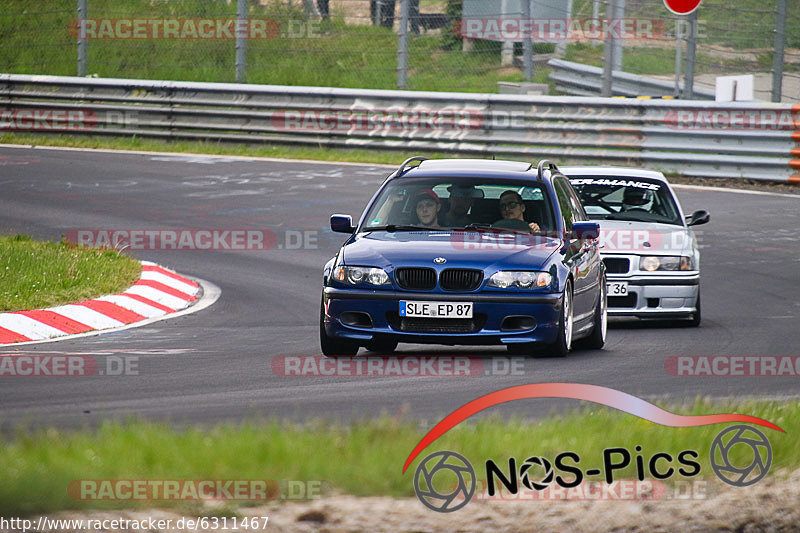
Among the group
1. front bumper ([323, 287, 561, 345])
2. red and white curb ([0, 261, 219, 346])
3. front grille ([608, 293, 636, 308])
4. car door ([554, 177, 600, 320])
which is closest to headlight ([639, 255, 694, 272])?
front grille ([608, 293, 636, 308])

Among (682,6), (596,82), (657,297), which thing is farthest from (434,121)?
(657,297)

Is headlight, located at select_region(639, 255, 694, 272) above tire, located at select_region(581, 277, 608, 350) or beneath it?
above

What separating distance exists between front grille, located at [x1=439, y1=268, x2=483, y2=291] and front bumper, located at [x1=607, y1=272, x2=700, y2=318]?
3.42 metres

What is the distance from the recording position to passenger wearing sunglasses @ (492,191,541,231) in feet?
33.9

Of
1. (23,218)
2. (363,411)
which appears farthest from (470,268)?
(23,218)

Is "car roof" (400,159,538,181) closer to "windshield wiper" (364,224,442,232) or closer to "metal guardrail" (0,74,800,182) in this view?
"windshield wiper" (364,224,442,232)

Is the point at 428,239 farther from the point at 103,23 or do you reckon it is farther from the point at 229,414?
the point at 103,23

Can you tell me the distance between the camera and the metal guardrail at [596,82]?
27.0 meters

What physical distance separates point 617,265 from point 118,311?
183 inches

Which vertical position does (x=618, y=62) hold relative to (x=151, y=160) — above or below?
above

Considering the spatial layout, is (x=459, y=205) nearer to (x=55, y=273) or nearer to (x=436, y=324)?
(x=436, y=324)

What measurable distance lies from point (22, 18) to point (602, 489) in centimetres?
3000

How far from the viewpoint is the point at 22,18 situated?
32844mm

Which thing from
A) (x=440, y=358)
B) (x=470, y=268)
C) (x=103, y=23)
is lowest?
(x=440, y=358)
